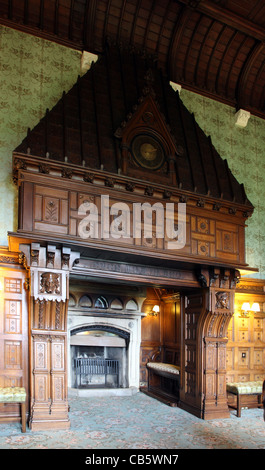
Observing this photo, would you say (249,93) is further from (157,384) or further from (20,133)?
(157,384)

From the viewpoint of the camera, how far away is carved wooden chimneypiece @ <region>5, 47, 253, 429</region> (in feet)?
20.4

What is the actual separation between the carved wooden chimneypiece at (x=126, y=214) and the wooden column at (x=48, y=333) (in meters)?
0.02

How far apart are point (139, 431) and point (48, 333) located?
7.04 feet

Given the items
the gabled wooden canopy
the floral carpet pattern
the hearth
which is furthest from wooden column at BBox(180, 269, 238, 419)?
the hearth

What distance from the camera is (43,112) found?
25.5ft

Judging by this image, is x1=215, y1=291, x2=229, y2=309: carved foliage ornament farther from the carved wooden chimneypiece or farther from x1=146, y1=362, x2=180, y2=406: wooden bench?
x1=146, y1=362, x2=180, y2=406: wooden bench

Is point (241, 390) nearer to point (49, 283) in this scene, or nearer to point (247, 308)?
point (247, 308)

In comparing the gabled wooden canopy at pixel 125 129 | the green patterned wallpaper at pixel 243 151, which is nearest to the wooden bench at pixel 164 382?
the green patterned wallpaper at pixel 243 151

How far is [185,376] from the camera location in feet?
26.7

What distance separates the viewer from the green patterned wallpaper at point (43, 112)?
7.31 m

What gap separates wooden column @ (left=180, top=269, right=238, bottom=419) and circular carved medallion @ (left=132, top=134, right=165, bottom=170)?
7.79ft

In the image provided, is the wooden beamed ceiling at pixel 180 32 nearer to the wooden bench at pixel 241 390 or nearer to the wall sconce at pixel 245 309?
the wall sconce at pixel 245 309

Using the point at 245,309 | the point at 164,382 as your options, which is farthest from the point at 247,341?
the point at 164,382
